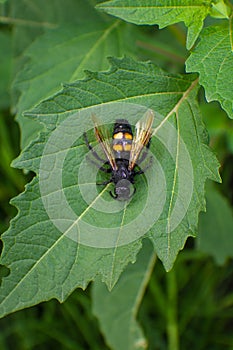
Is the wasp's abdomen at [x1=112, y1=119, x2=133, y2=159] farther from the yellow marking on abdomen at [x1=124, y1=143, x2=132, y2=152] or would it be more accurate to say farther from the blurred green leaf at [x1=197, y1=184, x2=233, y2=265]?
the blurred green leaf at [x1=197, y1=184, x2=233, y2=265]

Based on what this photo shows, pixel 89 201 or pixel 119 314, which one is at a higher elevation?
pixel 89 201

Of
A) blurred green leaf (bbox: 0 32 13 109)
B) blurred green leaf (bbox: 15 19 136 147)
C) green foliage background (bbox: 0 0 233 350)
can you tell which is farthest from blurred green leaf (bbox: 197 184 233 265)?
blurred green leaf (bbox: 0 32 13 109)

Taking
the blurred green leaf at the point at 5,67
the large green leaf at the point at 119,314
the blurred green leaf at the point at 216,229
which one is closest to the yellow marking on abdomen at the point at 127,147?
the large green leaf at the point at 119,314

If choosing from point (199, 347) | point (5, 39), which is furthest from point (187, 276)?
point (5, 39)

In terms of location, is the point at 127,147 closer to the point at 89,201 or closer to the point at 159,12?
the point at 89,201

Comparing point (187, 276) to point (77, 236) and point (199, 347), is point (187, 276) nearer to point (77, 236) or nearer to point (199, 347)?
point (199, 347)

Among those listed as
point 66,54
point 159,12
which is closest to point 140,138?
point 159,12
